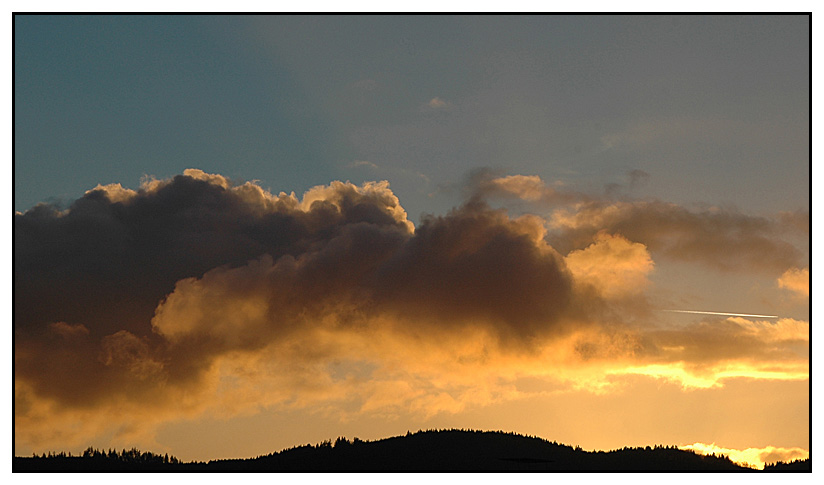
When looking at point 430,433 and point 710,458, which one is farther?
point 430,433

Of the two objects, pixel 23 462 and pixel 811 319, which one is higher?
pixel 811 319

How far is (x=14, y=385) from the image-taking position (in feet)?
139

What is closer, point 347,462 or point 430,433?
point 347,462

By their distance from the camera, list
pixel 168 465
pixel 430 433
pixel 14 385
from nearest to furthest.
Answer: pixel 14 385, pixel 168 465, pixel 430 433

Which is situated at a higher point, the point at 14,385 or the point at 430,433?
the point at 14,385

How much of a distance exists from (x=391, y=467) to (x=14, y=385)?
23.0 meters

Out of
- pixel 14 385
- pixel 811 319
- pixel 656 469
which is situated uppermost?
pixel 811 319

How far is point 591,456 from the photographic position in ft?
154

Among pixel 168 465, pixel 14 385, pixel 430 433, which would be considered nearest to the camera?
pixel 14 385

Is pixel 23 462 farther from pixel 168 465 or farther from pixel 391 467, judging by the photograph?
pixel 391 467
